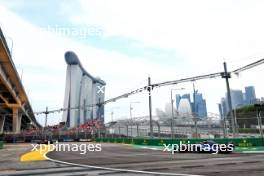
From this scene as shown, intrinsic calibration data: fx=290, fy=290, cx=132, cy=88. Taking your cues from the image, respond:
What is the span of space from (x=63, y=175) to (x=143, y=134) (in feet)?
107

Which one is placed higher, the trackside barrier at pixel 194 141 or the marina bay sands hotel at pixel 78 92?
the marina bay sands hotel at pixel 78 92

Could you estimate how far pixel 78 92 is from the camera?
166m

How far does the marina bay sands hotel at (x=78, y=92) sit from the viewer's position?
164 meters

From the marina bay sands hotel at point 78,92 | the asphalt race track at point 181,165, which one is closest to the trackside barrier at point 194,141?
the asphalt race track at point 181,165

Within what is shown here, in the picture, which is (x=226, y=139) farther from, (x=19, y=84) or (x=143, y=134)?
(x=19, y=84)

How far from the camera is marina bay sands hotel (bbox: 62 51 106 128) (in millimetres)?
164250

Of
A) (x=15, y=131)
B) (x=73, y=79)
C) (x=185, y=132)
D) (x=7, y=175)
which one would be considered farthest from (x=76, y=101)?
(x=7, y=175)

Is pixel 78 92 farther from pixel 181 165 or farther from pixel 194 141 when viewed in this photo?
pixel 181 165

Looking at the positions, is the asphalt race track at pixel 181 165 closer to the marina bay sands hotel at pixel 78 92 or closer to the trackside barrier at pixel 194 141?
the trackside barrier at pixel 194 141

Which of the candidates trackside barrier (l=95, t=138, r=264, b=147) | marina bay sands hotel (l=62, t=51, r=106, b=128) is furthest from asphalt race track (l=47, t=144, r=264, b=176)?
marina bay sands hotel (l=62, t=51, r=106, b=128)

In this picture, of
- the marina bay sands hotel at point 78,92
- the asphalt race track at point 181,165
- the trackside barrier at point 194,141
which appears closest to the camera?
the asphalt race track at point 181,165

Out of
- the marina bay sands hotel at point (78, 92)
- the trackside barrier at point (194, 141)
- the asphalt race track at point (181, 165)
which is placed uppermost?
the marina bay sands hotel at point (78, 92)

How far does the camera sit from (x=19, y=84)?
189 ft

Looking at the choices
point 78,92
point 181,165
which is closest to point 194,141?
point 181,165
